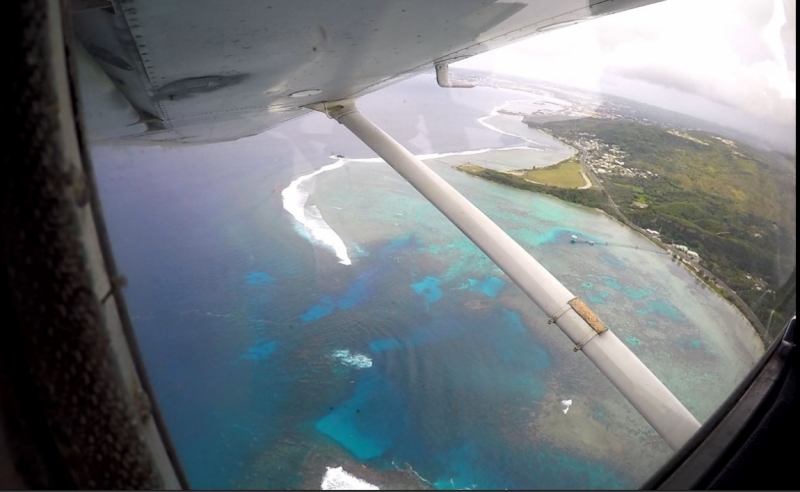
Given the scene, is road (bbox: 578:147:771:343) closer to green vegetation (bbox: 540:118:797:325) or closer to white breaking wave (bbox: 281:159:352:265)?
green vegetation (bbox: 540:118:797:325)

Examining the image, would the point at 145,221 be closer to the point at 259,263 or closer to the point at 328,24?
the point at 259,263

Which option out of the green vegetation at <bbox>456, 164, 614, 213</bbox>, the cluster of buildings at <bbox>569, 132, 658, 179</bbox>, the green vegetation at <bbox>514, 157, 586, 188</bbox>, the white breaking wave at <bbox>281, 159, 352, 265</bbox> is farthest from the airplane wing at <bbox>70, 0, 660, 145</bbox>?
the cluster of buildings at <bbox>569, 132, 658, 179</bbox>

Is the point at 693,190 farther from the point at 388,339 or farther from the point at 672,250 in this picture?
the point at 388,339

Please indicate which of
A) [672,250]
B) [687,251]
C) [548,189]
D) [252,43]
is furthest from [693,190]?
[252,43]

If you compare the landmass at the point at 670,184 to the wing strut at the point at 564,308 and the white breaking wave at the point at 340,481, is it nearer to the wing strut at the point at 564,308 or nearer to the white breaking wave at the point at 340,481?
the wing strut at the point at 564,308

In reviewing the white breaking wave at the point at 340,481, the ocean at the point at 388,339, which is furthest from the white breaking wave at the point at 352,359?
the white breaking wave at the point at 340,481

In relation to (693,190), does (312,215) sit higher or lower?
higher
